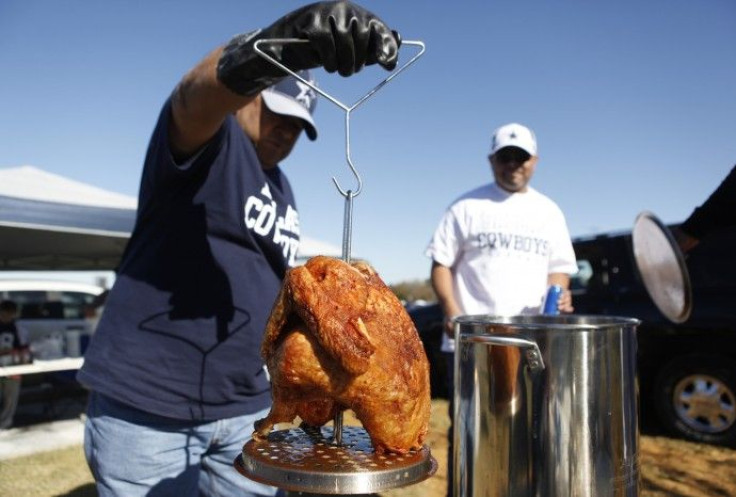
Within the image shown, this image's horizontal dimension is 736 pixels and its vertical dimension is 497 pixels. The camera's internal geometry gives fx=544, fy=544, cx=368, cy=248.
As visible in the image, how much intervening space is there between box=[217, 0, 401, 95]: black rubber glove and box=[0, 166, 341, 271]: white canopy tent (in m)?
4.26

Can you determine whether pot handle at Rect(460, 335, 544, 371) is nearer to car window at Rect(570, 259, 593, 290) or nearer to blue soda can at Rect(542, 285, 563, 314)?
blue soda can at Rect(542, 285, 563, 314)

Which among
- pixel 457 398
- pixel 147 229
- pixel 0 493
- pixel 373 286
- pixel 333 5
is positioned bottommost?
pixel 0 493

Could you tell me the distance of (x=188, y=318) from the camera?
6.96 feet

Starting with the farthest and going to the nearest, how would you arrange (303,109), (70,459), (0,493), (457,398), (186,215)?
(70,459) → (0,493) → (303,109) → (186,215) → (457,398)

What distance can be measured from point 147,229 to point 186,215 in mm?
187

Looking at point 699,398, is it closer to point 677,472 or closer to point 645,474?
point 677,472

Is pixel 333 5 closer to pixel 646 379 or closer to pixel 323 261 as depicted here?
pixel 323 261

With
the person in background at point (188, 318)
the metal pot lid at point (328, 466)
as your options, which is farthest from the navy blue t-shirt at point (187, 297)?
the metal pot lid at point (328, 466)

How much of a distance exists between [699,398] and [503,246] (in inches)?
140

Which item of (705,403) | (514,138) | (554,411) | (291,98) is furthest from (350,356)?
(705,403)

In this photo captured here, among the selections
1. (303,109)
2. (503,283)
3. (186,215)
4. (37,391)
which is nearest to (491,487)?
(186,215)

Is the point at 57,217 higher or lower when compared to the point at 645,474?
higher

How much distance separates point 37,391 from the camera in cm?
964

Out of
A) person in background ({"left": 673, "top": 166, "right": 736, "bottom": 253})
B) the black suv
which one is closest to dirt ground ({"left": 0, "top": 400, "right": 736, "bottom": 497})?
the black suv
